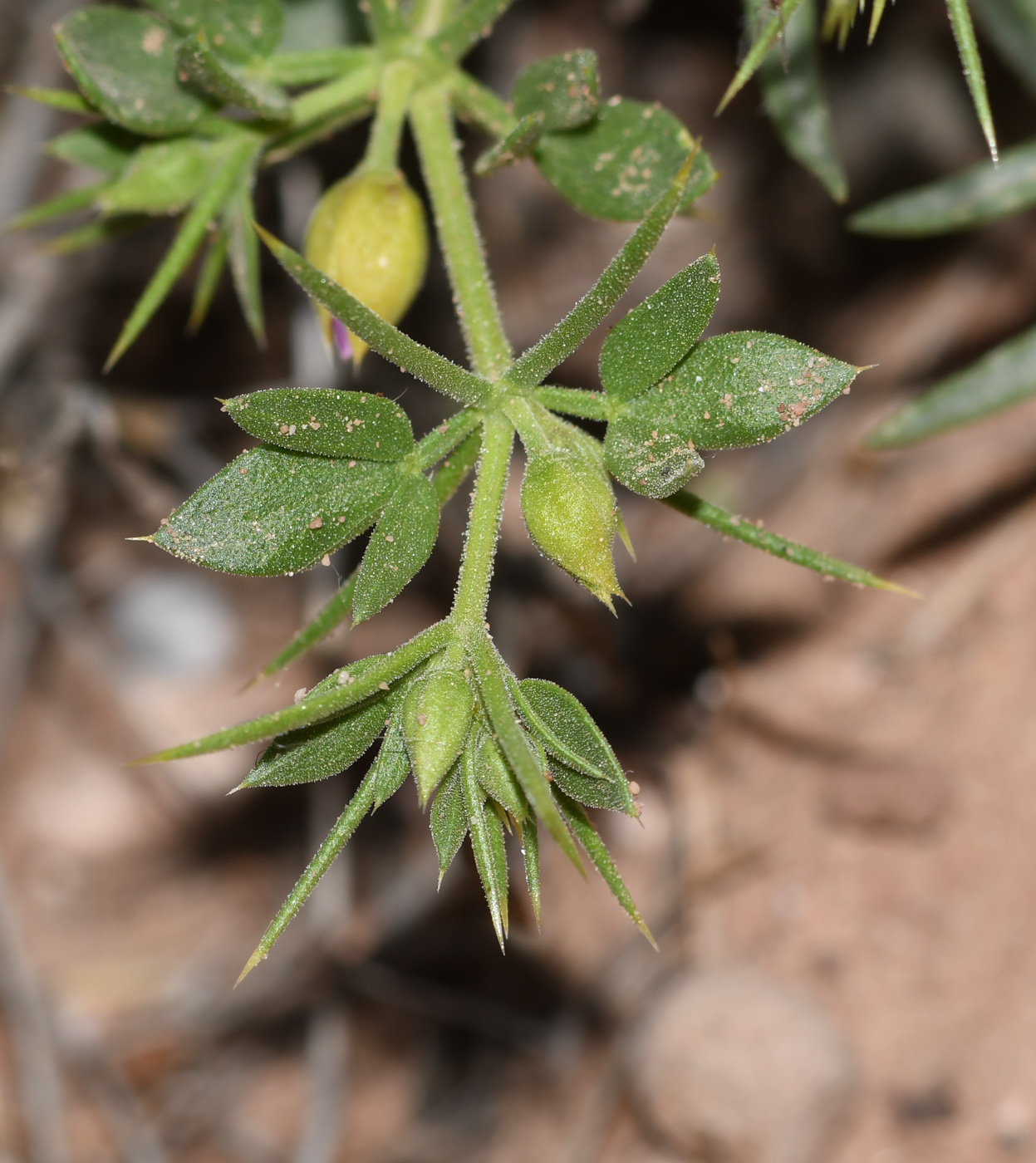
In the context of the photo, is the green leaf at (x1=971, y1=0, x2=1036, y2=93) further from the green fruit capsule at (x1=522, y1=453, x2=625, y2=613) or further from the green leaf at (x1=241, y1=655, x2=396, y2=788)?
the green leaf at (x1=241, y1=655, x2=396, y2=788)

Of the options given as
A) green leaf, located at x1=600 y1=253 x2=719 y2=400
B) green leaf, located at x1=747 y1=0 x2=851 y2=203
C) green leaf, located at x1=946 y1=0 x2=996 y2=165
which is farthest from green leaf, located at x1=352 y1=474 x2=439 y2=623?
green leaf, located at x1=747 y1=0 x2=851 y2=203

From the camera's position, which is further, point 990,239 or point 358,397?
point 990,239

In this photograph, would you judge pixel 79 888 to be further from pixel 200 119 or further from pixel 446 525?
pixel 200 119

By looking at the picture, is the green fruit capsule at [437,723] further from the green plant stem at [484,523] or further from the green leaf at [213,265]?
the green leaf at [213,265]

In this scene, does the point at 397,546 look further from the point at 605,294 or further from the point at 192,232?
the point at 192,232

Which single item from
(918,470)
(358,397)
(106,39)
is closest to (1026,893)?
(918,470)

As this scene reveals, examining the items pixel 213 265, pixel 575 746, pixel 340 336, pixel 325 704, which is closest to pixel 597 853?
pixel 575 746
